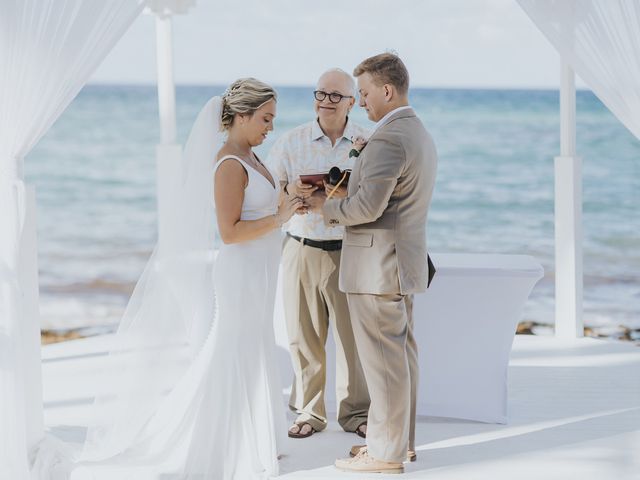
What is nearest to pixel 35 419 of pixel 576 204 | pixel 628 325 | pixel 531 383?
pixel 531 383

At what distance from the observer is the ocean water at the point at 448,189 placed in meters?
14.8

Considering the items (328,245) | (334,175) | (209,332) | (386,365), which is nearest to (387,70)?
(334,175)

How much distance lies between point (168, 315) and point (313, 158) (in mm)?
1042

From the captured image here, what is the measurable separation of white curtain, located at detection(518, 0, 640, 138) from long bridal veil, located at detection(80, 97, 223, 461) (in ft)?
5.07

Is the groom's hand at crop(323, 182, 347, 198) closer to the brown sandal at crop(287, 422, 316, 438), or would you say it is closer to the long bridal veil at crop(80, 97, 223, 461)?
the long bridal veil at crop(80, 97, 223, 461)

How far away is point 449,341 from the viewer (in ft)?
15.8

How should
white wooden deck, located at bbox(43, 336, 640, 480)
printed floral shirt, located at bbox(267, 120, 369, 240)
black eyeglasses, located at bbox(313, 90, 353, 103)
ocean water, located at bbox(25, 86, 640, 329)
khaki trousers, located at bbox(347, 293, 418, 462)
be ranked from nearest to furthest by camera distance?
khaki trousers, located at bbox(347, 293, 418, 462)
white wooden deck, located at bbox(43, 336, 640, 480)
black eyeglasses, located at bbox(313, 90, 353, 103)
printed floral shirt, located at bbox(267, 120, 369, 240)
ocean water, located at bbox(25, 86, 640, 329)

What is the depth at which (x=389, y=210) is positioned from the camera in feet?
12.7

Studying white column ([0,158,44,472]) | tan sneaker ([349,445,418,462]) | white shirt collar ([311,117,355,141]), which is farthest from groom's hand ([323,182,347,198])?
white column ([0,158,44,472])

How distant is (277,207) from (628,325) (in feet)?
27.4

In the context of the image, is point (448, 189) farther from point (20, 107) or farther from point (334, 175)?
point (20, 107)

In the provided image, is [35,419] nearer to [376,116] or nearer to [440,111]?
[376,116]

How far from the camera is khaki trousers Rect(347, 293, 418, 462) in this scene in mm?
3924

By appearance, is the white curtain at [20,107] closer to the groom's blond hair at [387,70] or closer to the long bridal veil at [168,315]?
the long bridal veil at [168,315]
